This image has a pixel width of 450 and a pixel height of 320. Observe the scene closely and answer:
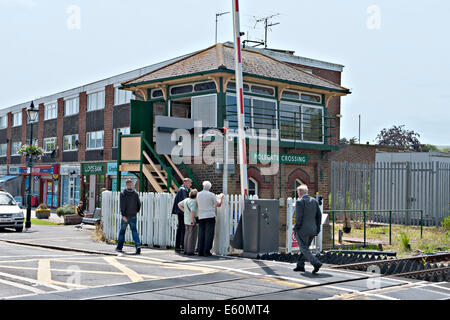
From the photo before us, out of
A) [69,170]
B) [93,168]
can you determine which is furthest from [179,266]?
[69,170]

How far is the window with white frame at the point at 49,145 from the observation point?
4488 cm

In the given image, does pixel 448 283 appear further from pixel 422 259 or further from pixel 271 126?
pixel 271 126

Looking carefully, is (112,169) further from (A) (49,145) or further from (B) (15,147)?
(B) (15,147)

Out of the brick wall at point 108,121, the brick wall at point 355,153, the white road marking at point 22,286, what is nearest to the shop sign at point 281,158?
the white road marking at point 22,286

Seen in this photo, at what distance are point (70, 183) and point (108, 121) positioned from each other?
7.28m

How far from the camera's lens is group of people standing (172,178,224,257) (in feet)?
41.3

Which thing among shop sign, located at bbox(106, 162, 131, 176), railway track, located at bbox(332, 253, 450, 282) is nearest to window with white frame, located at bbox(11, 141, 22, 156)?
shop sign, located at bbox(106, 162, 131, 176)

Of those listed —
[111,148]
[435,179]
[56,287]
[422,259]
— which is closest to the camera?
[56,287]

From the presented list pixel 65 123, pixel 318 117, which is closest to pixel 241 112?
pixel 318 117

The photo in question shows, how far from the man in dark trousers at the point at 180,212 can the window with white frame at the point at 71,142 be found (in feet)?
97.5

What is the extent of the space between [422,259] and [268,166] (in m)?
8.21

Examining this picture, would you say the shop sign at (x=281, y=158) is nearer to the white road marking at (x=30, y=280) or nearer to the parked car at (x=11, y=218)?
the parked car at (x=11, y=218)

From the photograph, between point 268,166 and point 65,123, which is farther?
point 65,123

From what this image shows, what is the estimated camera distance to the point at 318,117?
2314 centimetres
